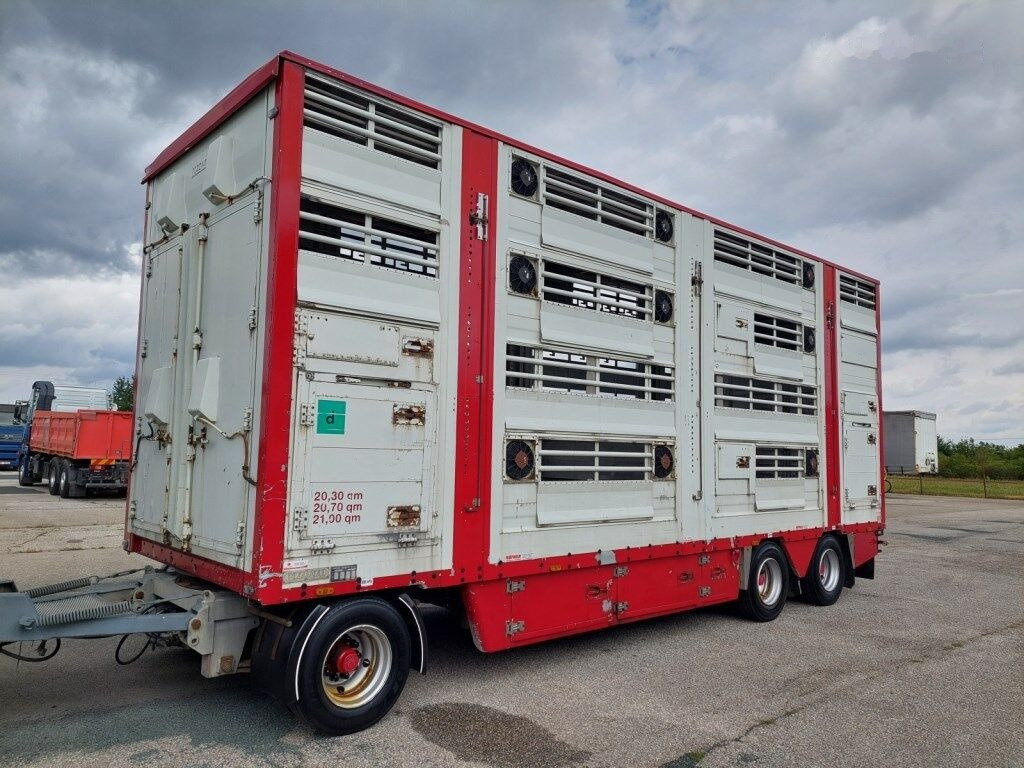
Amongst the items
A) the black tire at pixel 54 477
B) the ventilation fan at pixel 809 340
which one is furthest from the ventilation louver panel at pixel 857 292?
the black tire at pixel 54 477

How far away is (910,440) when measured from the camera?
30.9 metres

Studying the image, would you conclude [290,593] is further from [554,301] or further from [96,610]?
[554,301]

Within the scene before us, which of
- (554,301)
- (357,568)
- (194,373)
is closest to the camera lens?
(357,568)

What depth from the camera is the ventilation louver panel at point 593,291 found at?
6.01m

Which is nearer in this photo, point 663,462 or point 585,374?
point 585,374

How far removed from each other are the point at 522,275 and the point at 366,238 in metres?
1.36

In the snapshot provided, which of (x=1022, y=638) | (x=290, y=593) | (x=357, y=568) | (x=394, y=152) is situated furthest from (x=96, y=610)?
(x=1022, y=638)

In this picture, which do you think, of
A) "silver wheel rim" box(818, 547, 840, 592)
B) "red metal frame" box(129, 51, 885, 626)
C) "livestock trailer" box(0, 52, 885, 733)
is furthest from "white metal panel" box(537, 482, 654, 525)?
"silver wheel rim" box(818, 547, 840, 592)

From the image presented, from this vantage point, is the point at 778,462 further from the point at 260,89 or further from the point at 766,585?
the point at 260,89

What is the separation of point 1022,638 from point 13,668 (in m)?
8.77

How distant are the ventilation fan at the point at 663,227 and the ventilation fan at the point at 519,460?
2.51 meters

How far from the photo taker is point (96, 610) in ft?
14.0

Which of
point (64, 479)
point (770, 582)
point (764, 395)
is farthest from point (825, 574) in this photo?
point (64, 479)

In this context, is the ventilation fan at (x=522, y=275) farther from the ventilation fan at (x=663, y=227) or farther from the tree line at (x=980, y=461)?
the tree line at (x=980, y=461)
